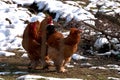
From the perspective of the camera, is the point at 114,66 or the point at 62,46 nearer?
the point at 62,46

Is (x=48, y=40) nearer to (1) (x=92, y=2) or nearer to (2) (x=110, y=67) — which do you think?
(2) (x=110, y=67)

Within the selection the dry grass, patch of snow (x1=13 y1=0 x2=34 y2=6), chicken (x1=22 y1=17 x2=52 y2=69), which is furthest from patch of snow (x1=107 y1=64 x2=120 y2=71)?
patch of snow (x1=13 y1=0 x2=34 y2=6)

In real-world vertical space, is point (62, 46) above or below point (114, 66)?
above

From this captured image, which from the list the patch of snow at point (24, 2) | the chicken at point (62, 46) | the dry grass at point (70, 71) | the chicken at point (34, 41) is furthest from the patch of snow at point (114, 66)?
the patch of snow at point (24, 2)

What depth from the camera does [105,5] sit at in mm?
19656

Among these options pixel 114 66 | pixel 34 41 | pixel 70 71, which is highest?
pixel 34 41

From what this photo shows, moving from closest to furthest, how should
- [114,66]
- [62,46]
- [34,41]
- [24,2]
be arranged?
[62,46]
[34,41]
[114,66]
[24,2]

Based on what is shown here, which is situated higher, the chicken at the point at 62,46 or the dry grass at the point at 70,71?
the chicken at the point at 62,46

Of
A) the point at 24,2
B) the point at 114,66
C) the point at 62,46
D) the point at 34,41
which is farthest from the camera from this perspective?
the point at 24,2

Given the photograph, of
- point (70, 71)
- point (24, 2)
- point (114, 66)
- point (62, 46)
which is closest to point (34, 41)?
point (62, 46)

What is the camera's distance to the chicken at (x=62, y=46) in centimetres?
1026

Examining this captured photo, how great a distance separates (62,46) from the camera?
1034 centimetres

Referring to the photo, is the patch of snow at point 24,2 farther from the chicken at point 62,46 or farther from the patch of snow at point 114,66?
the chicken at point 62,46

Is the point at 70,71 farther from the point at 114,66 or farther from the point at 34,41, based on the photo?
the point at 114,66
